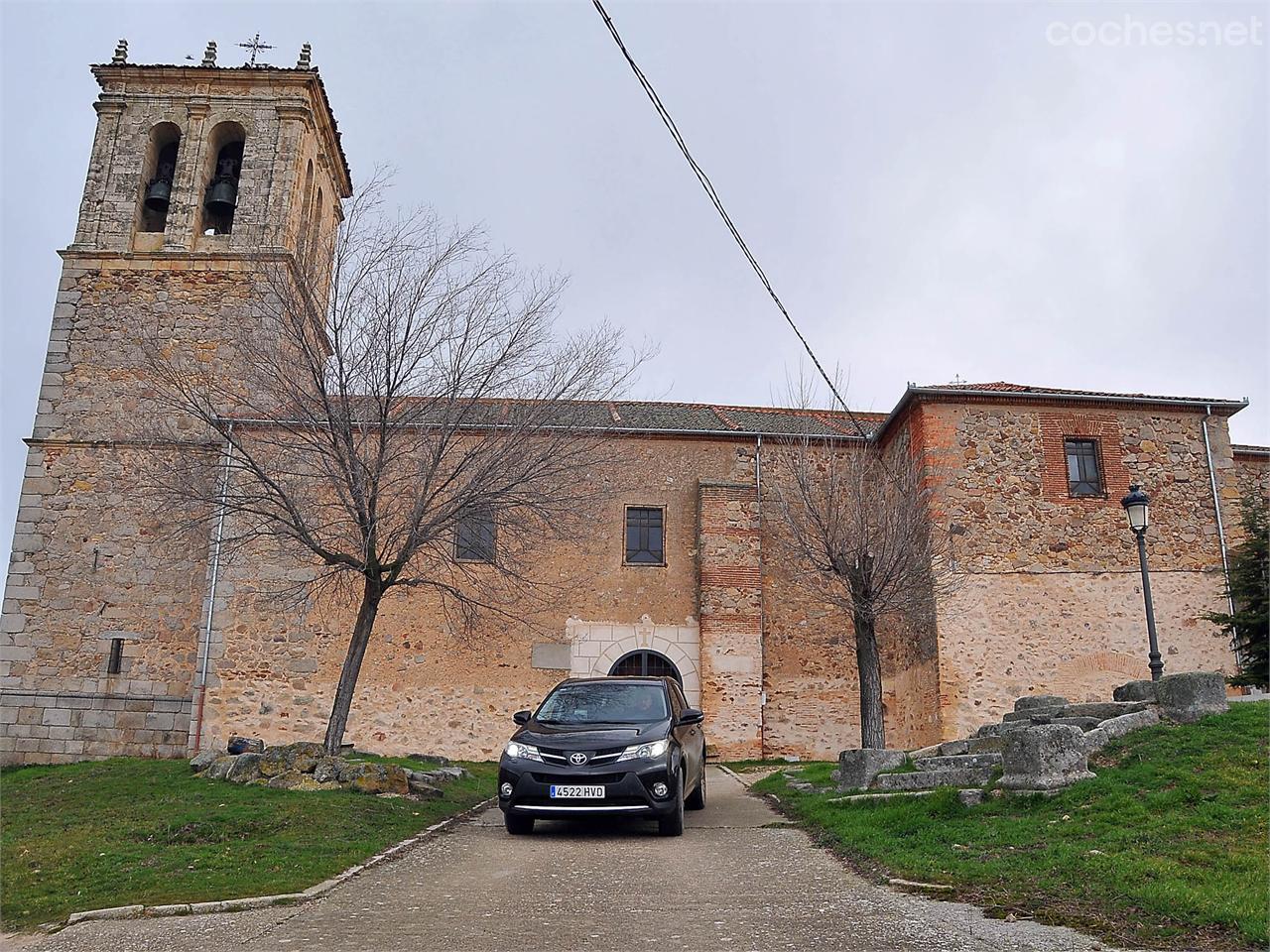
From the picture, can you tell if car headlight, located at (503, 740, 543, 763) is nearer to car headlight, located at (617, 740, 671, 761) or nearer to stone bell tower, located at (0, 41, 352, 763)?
car headlight, located at (617, 740, 671, 761)

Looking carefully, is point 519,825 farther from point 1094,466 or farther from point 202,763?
point 1094,466

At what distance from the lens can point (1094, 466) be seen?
16.5 meters

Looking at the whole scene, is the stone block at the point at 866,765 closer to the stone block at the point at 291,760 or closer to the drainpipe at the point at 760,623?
the stone block at the point at 291,760

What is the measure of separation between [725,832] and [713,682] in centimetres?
859

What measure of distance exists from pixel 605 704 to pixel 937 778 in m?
3.26

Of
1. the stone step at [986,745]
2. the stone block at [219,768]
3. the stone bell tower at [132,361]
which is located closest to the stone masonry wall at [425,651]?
the stone bell tower at [132,361]

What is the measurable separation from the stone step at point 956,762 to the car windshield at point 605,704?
2850 mm

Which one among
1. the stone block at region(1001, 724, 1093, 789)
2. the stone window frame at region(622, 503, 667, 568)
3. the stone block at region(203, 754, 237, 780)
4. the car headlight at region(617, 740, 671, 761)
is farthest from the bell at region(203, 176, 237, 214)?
the stone block at region(1001, 724, 1093, 789)

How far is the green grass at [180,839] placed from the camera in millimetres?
6129

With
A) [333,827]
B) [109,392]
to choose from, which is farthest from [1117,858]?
[109,392]

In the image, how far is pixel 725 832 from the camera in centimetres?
865

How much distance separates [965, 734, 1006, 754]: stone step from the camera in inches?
368

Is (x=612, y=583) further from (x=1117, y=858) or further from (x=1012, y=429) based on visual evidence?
(x=1117, y=858)

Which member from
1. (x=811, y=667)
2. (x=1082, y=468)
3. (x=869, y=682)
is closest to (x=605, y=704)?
(x=869, y=682)
